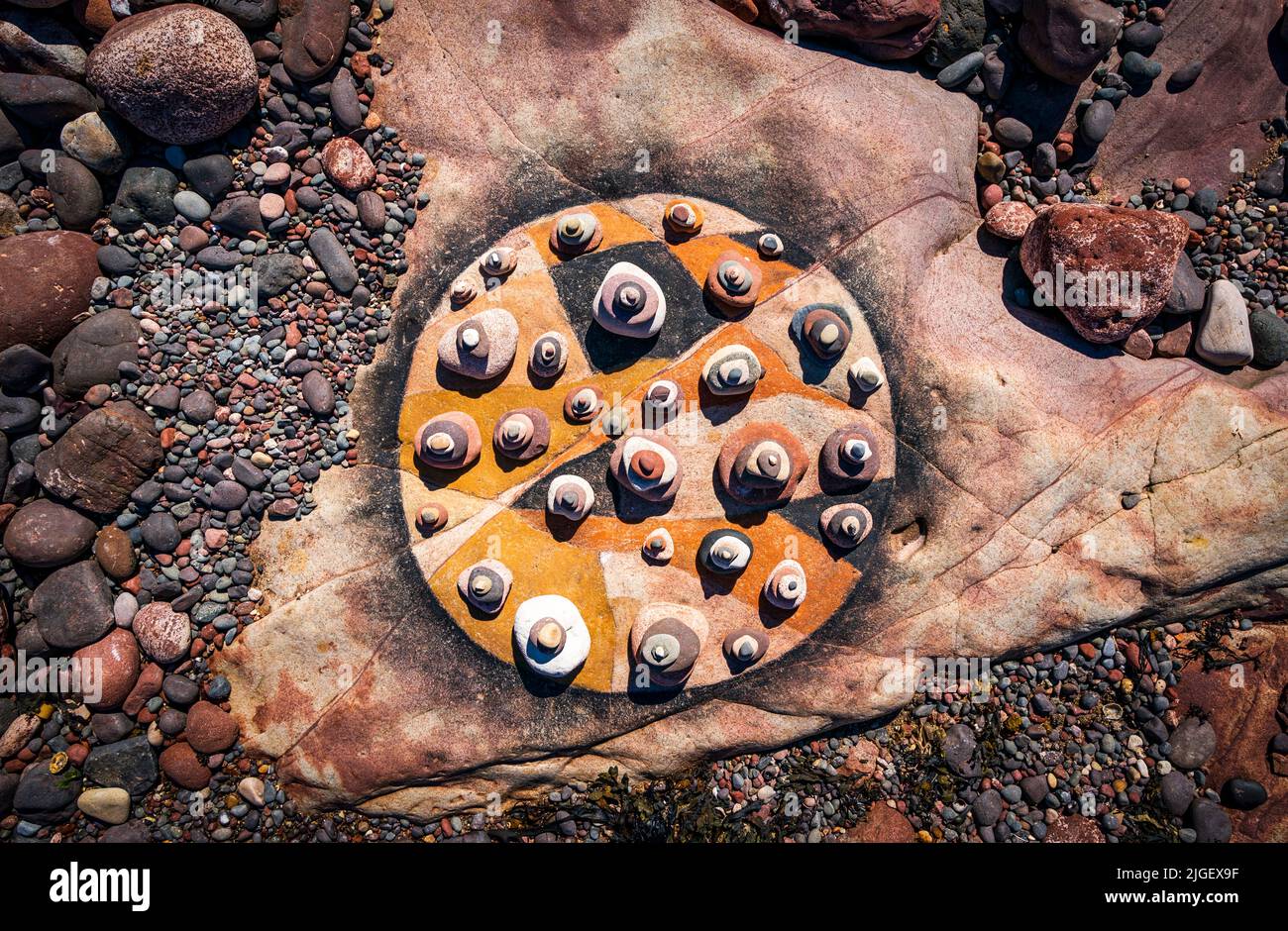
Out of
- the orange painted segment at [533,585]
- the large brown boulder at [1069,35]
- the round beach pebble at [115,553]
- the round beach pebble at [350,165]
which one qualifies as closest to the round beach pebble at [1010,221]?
the large brown boulder at [1069,35]

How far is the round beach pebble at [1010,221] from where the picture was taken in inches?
302

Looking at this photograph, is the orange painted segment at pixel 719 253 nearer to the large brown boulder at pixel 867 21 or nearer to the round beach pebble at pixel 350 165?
the large brown boulder at pixel 867 21

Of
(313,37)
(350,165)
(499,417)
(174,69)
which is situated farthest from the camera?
(350,165)

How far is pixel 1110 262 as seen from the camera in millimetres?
7020

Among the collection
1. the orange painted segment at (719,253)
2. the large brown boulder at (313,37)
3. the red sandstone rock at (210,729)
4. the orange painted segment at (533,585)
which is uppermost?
the large brown boulder at (313,37)

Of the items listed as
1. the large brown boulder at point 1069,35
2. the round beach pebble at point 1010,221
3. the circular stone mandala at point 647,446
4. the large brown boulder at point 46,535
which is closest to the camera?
the circular stone mandala at point 647,446

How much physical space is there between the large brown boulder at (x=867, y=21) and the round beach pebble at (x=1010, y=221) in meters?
2.09

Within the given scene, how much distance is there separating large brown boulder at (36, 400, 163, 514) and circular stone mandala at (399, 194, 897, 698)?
109 inches

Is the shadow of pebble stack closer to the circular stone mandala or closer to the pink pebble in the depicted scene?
the pink pebble

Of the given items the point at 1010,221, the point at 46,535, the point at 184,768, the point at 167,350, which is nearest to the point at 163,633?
the point at 184,768

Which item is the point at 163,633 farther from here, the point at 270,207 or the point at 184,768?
the point at 270,207

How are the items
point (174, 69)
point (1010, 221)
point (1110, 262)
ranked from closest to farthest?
1. point (174, 69)
2. point (1110, 262)
3. point (1010, 221)

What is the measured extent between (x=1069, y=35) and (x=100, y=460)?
1149 centimetres
